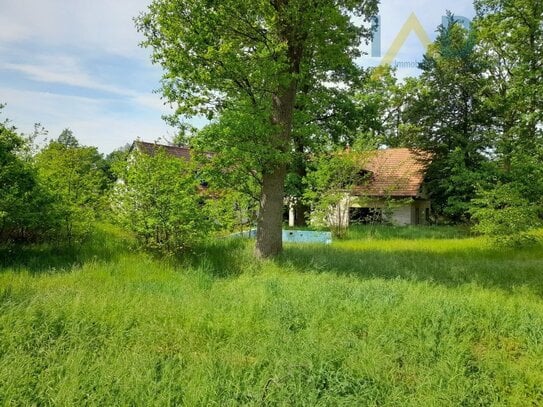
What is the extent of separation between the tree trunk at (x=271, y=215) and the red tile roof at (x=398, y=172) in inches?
651

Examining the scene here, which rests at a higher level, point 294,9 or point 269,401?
point 294,9

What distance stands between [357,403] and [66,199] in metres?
8.85

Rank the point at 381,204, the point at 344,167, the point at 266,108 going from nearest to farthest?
1. the point at 266,108
2. the point at 344,167
3. the point at 381,204

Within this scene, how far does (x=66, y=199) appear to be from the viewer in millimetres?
9805

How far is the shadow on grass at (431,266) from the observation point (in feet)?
27.5

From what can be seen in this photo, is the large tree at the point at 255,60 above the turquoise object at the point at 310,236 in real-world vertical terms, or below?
above

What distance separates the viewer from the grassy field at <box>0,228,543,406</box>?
3725 millimetres

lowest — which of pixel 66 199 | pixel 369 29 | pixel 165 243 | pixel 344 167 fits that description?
pixel 165 243

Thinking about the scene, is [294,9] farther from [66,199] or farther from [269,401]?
[269,401]

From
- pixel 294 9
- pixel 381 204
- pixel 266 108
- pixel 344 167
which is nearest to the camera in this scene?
pixel 294 9

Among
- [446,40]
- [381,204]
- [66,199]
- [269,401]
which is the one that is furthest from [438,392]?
[446,40]

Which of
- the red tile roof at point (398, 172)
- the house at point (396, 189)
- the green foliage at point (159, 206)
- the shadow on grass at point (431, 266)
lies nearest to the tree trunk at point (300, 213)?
the house at point (396, 189)

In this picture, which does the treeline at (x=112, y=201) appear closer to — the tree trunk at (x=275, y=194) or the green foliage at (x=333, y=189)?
the tree trunk at (x=275, y=194)

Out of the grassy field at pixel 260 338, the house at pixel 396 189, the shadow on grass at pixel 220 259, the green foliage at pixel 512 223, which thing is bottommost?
the grassy field at pixel 260 338
